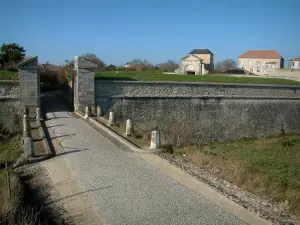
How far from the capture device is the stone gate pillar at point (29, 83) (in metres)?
15.6

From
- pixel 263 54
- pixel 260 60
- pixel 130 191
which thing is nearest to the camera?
pixel 130 191

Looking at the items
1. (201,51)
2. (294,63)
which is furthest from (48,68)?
(294,63)

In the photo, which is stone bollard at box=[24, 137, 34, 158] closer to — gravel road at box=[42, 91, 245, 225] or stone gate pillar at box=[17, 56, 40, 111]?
gravel road at box=[42, 91, 245, 225]

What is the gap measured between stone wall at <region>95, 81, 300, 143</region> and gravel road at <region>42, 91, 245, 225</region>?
7001 millimetres

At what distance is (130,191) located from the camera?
670 cm

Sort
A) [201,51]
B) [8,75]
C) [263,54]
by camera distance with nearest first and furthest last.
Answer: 1. [8,75]
2. [201,51]
3. [263,54]

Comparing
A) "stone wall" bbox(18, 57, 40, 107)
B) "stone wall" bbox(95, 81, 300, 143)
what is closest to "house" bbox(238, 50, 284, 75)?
"stone wall" bbox(95, 81, 300, 143)

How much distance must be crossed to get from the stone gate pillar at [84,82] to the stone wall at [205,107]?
0.52 metres

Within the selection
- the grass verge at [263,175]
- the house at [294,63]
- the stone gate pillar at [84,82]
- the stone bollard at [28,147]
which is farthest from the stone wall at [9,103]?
the house at [294,63]

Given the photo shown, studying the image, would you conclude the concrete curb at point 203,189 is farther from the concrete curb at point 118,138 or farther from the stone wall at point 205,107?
the stone wall at point 205,107

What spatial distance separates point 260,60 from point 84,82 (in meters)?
58.1

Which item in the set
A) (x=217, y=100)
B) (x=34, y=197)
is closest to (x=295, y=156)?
(x=217, y=100)

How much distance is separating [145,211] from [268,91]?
18661 millimetres

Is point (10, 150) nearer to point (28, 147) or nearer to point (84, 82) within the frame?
point (28, 147)
